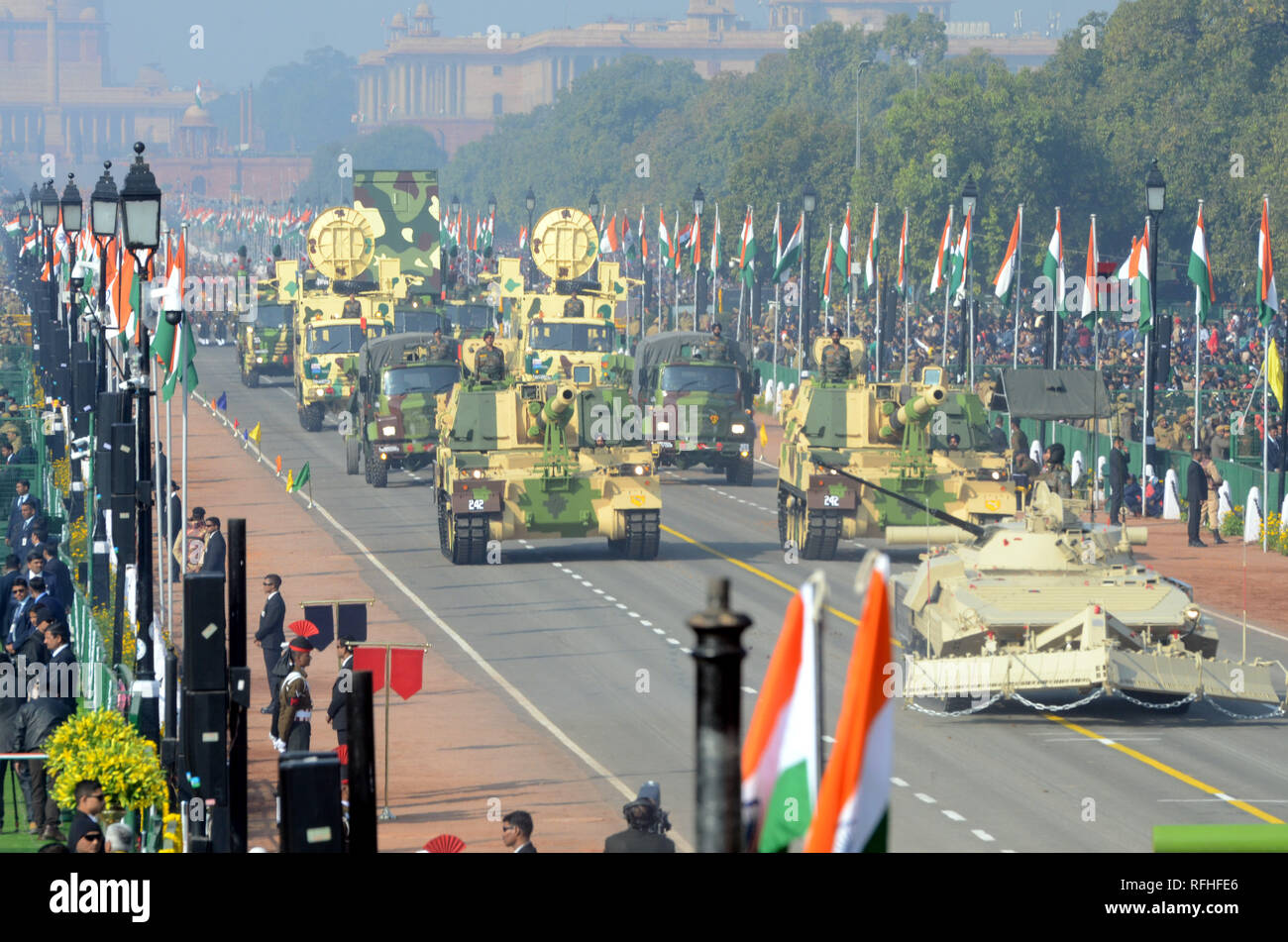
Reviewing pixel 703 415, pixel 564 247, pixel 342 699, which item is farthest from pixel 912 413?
pixel 564 247

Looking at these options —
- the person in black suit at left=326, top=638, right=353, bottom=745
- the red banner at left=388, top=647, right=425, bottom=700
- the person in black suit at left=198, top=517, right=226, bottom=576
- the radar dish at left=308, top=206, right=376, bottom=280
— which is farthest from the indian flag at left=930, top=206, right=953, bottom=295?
the person in black suit at left=326, top=638, right=353, bottom=745

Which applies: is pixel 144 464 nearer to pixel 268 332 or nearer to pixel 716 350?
pixel 716 350

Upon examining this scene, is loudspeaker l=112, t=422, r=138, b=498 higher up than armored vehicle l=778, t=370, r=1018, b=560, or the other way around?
loudspeaker l=112, t=422, r=138, b=498

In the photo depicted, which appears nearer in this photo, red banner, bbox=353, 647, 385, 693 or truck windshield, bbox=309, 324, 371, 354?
red banner, bbox=353, 647, 385, 693

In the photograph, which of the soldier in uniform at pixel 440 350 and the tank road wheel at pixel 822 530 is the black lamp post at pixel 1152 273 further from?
the soldier in uniform at pixel 440 350

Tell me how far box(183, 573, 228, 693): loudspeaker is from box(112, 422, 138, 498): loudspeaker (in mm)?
6615

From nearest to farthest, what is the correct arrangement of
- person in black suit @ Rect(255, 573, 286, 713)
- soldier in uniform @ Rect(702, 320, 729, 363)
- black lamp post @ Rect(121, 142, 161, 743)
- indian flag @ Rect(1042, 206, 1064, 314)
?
black lamp post @ Rect(121, 142, 161, 743), person in black suit @ Rect(255, 573, 286, 713), soldier in uniform @ Rect(702, 320, 729, 363), indian flag @ Rect(1042, 206, 1064, 314)

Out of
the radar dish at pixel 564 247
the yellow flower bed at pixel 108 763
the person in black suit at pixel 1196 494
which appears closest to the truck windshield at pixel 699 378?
the person in black suit at pixel 1196 494

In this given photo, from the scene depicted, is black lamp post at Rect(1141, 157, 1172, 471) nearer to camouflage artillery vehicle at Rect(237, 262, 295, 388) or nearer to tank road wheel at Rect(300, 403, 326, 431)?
tank road wheel at Rect(300, 403, 326, 431)

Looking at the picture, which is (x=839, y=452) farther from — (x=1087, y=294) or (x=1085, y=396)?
(x=1087, y=294)

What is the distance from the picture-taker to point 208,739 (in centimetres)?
1463

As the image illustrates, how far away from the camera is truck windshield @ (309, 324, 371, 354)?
54.4 metres

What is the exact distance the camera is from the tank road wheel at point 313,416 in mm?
55750
